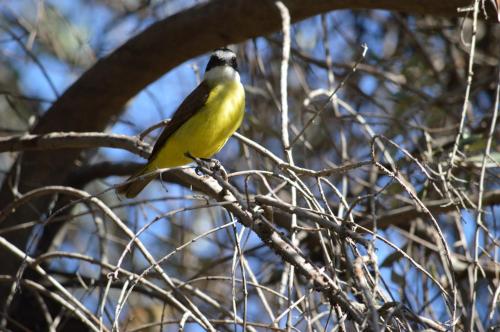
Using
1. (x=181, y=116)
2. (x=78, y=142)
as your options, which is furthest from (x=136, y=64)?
(x=78, y=142)

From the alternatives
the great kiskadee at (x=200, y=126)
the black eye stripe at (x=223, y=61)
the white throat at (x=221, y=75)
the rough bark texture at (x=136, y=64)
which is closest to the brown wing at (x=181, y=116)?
the great kiskadee at (x=200, y=126)

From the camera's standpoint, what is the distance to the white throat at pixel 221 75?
4160 mm

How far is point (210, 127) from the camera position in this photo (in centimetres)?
386

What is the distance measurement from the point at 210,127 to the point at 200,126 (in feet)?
0.21

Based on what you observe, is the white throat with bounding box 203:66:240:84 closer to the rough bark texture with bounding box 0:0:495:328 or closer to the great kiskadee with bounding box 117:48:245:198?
the great kiskadee with bounding box 117:48:245:198

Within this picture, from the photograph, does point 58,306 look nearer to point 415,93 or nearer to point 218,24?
point 218,24

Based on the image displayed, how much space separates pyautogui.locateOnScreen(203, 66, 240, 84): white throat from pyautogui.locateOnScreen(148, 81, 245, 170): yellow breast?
0.09m

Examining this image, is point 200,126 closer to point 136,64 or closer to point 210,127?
point 210,127

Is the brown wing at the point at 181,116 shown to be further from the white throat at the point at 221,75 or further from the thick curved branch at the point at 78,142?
the thick curved branch at the point at 78,142

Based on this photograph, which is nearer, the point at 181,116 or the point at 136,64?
the point at 181,116

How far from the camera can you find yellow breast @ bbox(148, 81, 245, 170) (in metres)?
3.83

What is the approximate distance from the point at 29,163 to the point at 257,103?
5.62ft

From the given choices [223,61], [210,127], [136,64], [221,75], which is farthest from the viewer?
[223,61]

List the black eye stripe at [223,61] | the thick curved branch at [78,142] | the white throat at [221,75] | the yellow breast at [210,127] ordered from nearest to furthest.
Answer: the thick curved branch at [78,142]
the yellow breast at [210,127]
the white throat at [221,75]
the black eye stripe at [223,61]
